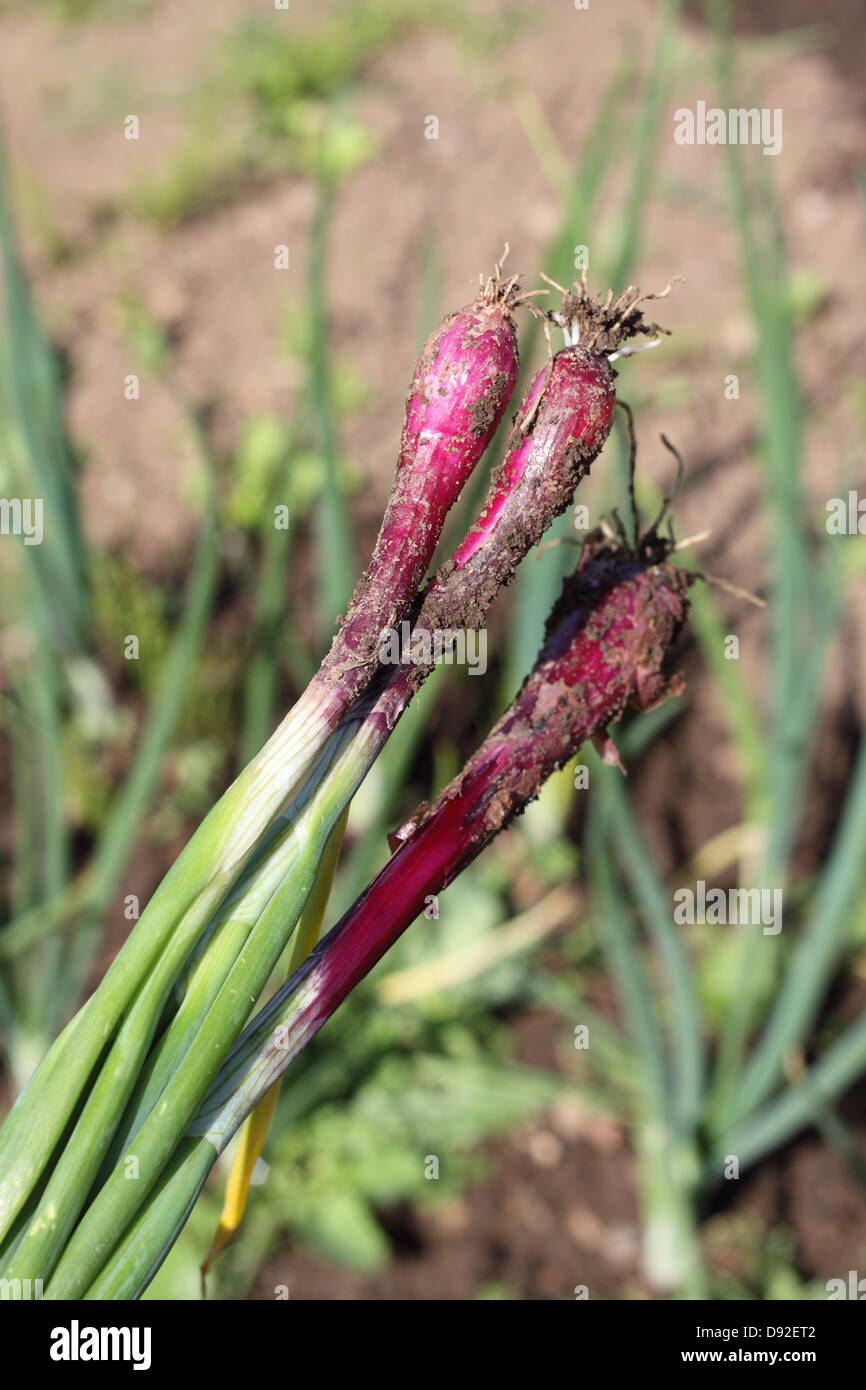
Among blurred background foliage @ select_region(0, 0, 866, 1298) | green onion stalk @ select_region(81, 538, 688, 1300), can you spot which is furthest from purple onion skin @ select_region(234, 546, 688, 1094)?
blurred background foliage @ select_region(0, 0, 866, 1298)

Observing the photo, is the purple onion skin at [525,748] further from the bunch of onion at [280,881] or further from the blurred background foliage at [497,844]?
the blurred background foliage at [497,844]

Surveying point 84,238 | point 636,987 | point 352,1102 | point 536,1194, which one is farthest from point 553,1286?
point 84,238

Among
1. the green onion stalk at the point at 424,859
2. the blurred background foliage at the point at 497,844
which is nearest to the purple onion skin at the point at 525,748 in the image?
the green onion stalk at the point at 424,859

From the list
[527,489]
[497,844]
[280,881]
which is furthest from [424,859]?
[497,844]

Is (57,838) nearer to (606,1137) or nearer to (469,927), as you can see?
(469,927)

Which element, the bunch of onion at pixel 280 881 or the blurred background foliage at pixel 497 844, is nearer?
the bunch of onion at pixel 280 881

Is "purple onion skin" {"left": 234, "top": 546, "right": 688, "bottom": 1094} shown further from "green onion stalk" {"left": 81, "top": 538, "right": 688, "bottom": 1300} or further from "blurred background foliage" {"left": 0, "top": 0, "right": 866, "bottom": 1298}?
"blurred background foliage" {"left": 0, "top": 0, "right": 866, "bottom": 1298}

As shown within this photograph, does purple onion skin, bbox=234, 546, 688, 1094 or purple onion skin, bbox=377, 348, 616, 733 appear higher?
purple onion skin, bbox=377, 348, 616, 733
